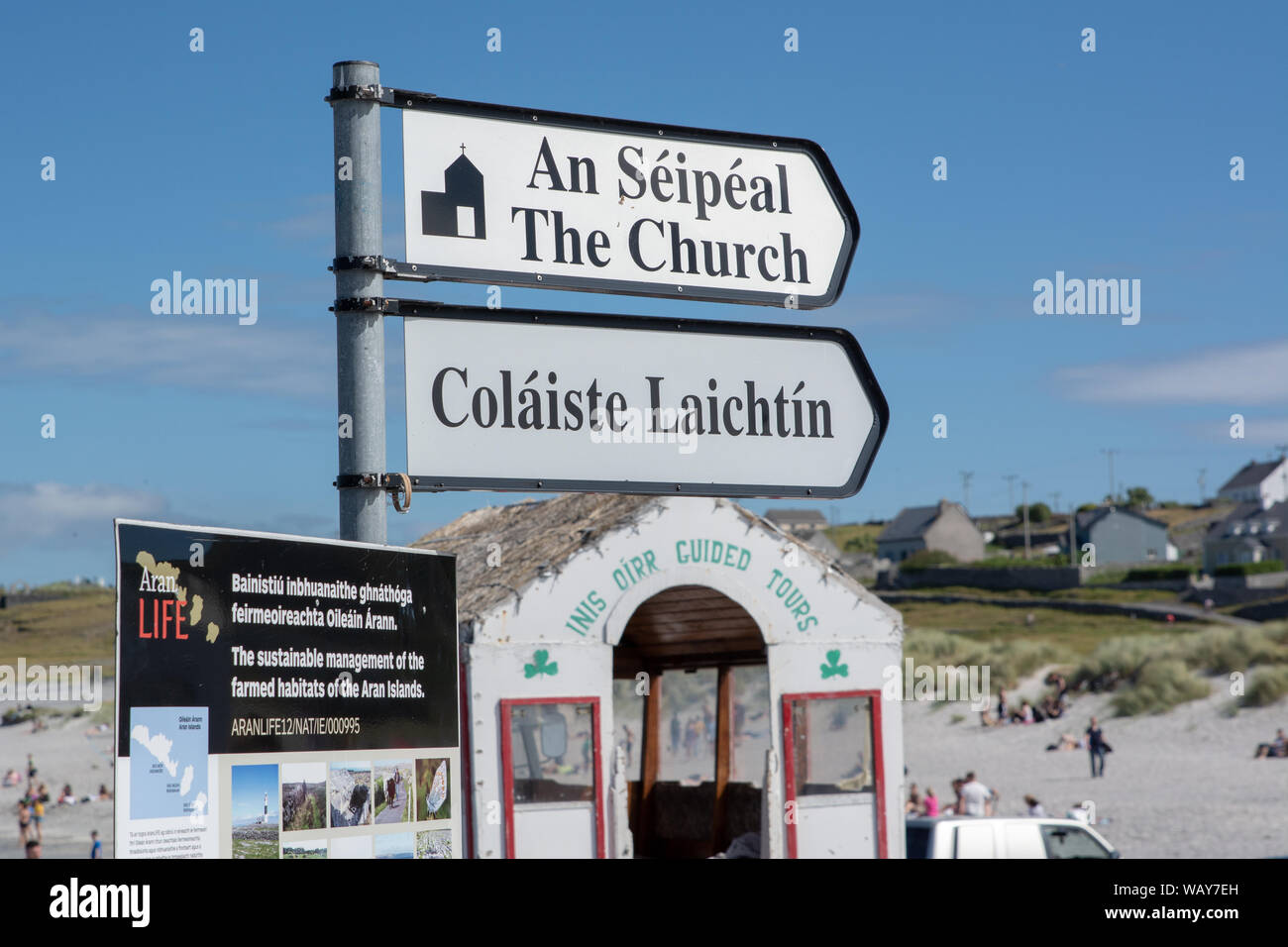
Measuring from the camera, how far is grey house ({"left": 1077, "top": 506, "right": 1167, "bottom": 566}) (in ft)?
368

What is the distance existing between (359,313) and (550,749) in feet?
19.7

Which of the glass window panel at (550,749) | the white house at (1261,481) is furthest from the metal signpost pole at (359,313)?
the white house at (1261,481)

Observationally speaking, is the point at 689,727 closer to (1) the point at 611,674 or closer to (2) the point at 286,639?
(1) the point at 611,674

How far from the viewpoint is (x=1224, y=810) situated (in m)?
30.2

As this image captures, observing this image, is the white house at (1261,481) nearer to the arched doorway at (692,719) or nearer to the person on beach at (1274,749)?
the person on beach at (1274,749)

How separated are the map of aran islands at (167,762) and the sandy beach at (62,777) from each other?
24546 mm

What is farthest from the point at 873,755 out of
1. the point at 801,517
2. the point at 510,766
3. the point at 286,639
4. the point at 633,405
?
the point at 801,517

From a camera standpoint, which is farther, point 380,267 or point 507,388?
point 507,388

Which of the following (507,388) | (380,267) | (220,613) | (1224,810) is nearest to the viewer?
(220,613)

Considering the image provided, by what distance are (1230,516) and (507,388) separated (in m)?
107

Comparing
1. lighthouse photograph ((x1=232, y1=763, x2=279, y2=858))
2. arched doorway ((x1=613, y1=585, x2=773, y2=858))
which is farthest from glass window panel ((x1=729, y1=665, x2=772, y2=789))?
lighthouse photograph ((x1=232, y1=763, x2=279, y2=858))

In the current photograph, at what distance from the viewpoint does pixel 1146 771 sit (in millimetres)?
36219
